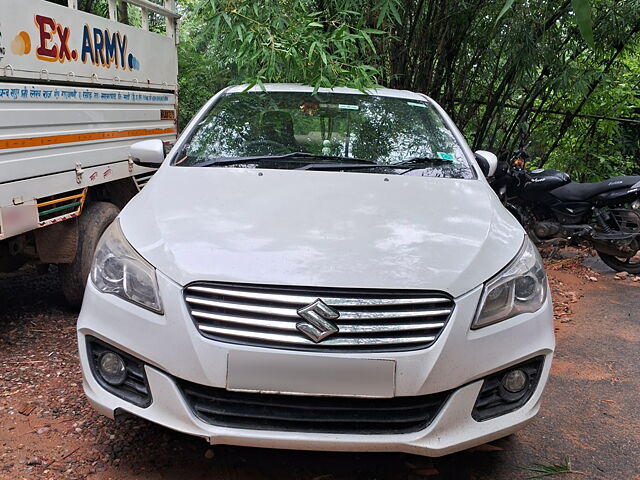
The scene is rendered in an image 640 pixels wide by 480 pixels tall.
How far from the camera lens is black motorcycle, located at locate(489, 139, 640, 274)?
5.28 m

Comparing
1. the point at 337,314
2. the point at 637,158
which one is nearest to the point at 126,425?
the point at 337,314

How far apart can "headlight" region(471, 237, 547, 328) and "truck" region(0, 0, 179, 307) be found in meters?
2.34

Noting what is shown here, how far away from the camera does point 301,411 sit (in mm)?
1861

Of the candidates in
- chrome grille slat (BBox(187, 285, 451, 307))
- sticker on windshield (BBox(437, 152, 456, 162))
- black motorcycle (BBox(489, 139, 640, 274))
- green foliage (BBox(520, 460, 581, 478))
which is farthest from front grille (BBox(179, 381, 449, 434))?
black motorcycle (BBox(489, 139, 640, 274))

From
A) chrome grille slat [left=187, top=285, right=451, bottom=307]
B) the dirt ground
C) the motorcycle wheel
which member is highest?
chrome grille slat [left=187, top=285, right=451, bottom=307]

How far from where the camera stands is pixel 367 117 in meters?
3.26

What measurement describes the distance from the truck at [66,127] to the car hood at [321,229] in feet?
A: 2.97

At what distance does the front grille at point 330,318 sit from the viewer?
71.7 inches

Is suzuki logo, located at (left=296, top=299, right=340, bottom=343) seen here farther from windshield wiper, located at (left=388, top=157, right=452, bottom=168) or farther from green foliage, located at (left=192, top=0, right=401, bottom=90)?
green foliage, located at (left=192, top=0, right=401, bottom=90)

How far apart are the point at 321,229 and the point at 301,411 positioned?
654 millimetres

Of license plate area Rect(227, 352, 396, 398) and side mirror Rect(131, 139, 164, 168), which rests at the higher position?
side mirror Rect(131, 139, 164, 168)

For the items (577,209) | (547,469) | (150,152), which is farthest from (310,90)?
(577,209)

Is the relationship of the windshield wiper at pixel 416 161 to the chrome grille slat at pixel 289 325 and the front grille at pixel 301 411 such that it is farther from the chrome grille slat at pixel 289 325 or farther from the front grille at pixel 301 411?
the front grille at pixel 301 411

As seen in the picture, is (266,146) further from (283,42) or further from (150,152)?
(283,42)
